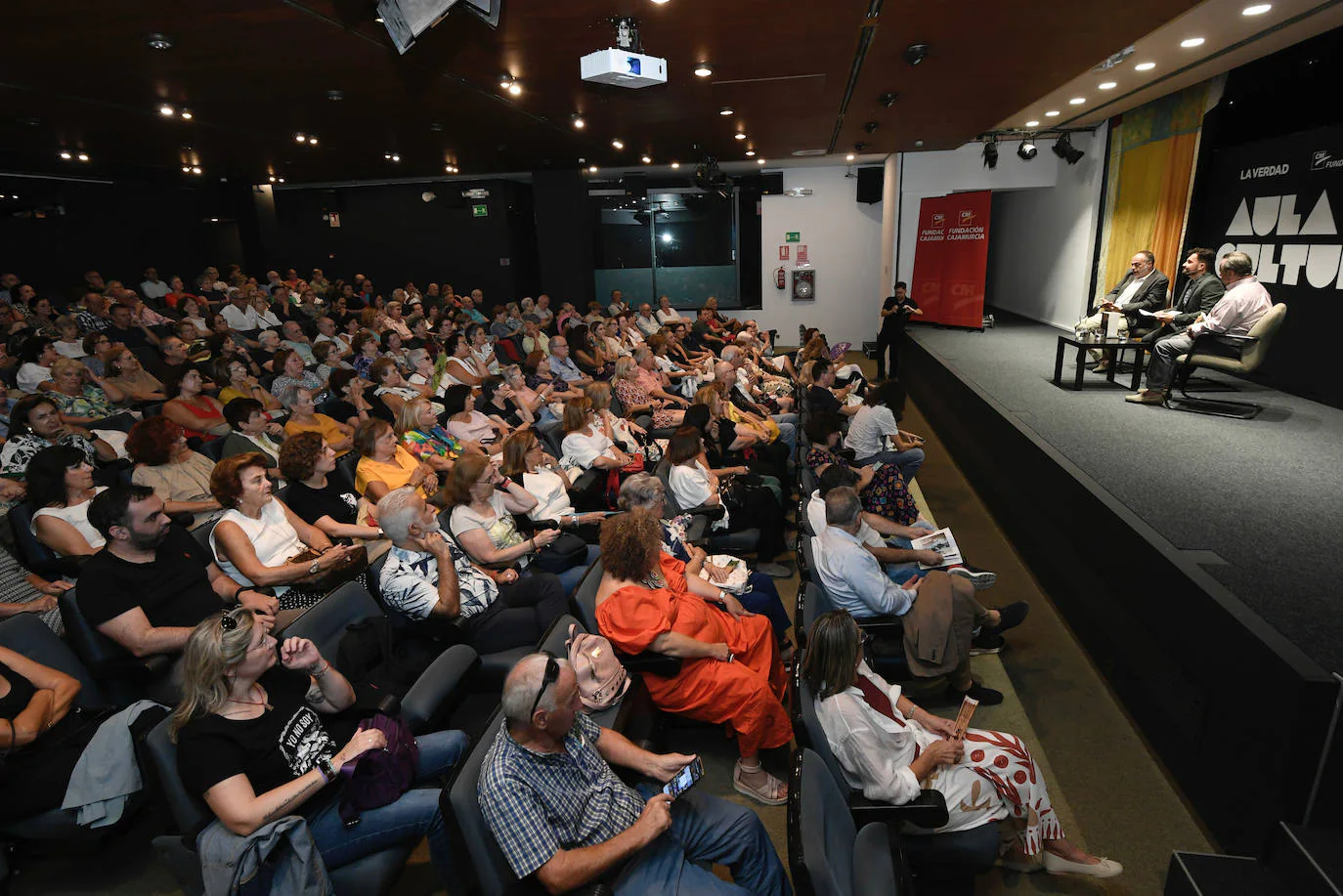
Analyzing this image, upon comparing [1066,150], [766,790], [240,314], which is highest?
[1066,150]

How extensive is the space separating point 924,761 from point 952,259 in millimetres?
10498

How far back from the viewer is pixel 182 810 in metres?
1.91

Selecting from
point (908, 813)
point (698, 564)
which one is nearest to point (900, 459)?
point (698, 564)

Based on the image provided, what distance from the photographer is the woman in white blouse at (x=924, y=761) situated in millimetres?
2111

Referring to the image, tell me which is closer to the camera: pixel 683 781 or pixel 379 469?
pixel 683 781

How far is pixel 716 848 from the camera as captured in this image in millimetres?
2023

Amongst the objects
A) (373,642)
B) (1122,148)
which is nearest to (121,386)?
(373,642)

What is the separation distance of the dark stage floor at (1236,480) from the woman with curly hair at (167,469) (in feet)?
15.6

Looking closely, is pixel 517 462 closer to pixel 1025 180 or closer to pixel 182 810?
pixel 182 810

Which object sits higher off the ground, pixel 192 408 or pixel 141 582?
pixel 192 408

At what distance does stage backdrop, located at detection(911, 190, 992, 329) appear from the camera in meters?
10.7

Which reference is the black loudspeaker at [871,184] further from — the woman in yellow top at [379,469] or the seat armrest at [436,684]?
the seat armrest at [436,684]

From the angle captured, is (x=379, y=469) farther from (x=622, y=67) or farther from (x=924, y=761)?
(x=924, y=761)

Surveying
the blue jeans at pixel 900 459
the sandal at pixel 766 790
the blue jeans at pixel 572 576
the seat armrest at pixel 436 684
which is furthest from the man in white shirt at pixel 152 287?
the sandal at pixel 766 790
